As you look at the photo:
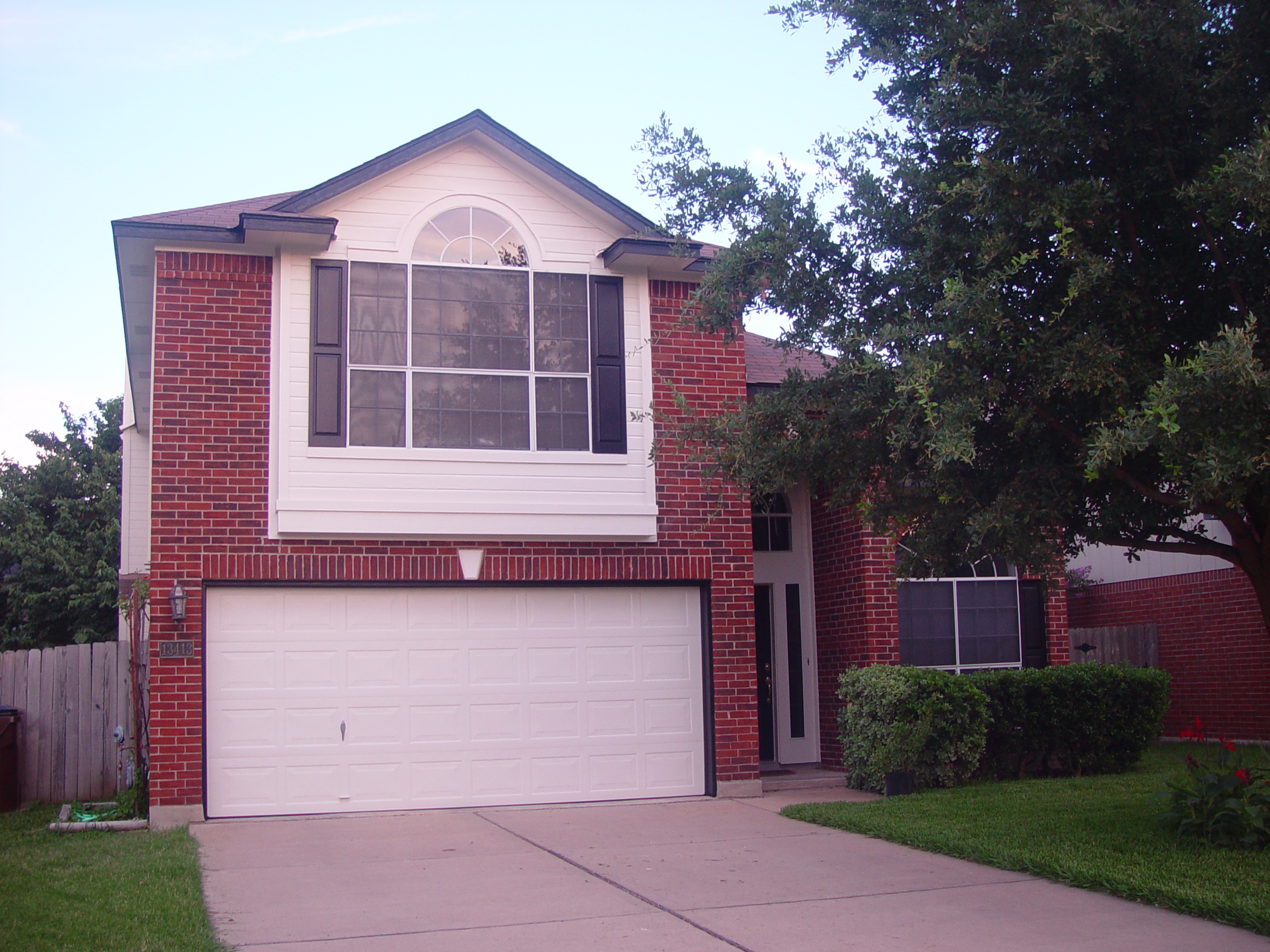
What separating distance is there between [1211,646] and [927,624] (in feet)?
20.2

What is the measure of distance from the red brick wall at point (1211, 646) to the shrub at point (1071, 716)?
395 centimetres

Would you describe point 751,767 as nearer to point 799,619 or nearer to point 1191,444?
point 799,619

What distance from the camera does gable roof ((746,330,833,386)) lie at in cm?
1299

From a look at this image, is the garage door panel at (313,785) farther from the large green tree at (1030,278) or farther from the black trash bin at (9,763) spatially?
the large green tree at (1030,278)

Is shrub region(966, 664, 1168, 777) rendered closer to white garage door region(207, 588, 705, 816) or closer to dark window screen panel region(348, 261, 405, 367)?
white garage door region(207, 588, 705, 816)

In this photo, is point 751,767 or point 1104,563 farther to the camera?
point 1104,563

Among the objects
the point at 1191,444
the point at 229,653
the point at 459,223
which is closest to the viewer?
the point at 1191,444

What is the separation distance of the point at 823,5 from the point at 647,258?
4.06m

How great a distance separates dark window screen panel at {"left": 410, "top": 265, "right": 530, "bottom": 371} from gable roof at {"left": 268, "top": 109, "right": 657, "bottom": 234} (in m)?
1.03

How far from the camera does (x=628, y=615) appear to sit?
1191 cm

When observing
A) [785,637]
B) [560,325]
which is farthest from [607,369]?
[785,637]

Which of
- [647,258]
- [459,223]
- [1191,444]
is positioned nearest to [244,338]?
[459,223]

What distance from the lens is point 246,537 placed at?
10.8 meters

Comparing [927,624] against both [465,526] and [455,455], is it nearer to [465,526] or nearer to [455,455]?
[465,526]
